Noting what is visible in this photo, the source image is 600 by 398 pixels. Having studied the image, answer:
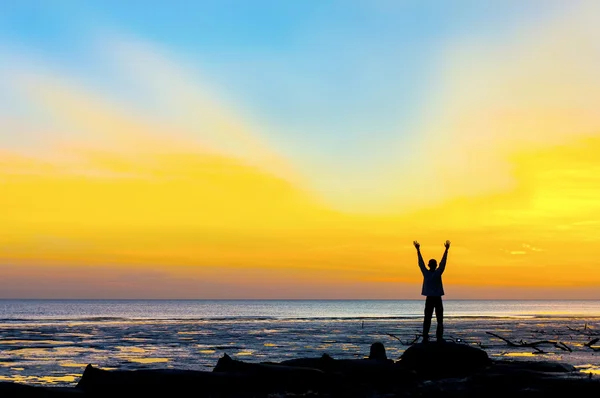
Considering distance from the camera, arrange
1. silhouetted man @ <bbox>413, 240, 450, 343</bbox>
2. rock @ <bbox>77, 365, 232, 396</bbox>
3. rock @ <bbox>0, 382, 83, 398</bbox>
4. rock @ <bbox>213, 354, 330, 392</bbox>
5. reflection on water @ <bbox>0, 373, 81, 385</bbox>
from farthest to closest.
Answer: reflection on water @ <bbox>0, 373, 81, 385</bbox> → silhouetted man @ <bbox>413, 240, 450, 343</bbox> → rock @ <bbox>213, 354, 330, 392</bbox> → rock @ <bbox>77, 365, 232, 396</bbox> → rock @ <bbox>0, 382, 83, 398</bbox>

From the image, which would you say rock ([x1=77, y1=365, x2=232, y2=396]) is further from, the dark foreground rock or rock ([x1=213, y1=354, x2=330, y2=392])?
rock ([x1=213, y1=354, x2=330, y2=392])

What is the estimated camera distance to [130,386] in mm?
16188

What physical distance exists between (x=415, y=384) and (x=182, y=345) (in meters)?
38.0

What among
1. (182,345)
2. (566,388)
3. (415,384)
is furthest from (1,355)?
(566,388)

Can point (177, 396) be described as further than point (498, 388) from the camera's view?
No

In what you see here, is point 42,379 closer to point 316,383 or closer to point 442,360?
point 316,383

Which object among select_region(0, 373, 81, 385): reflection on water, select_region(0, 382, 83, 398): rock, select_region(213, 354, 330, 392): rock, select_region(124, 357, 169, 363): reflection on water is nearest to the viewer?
select_region(0, 382, 83, 398): rock

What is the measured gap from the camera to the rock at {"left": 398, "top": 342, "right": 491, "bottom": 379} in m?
21.8

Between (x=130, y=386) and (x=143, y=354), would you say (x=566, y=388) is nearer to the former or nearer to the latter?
(x=130, y=386)

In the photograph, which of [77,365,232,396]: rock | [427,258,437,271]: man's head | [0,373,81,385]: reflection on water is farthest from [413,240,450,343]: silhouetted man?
[0,373,81,385]: reflection on water

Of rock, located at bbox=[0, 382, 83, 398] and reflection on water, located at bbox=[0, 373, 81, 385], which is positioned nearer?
rock, located at bbox=[0, 382, 83, 398]

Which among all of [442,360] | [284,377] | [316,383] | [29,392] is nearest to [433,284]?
[442,360]

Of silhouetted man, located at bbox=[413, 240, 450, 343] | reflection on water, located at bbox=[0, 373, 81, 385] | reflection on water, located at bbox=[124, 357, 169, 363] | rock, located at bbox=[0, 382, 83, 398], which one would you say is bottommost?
reflection on water, located at bbox=[0, 373, 81, 385]

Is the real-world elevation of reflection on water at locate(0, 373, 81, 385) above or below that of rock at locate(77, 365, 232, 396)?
below
